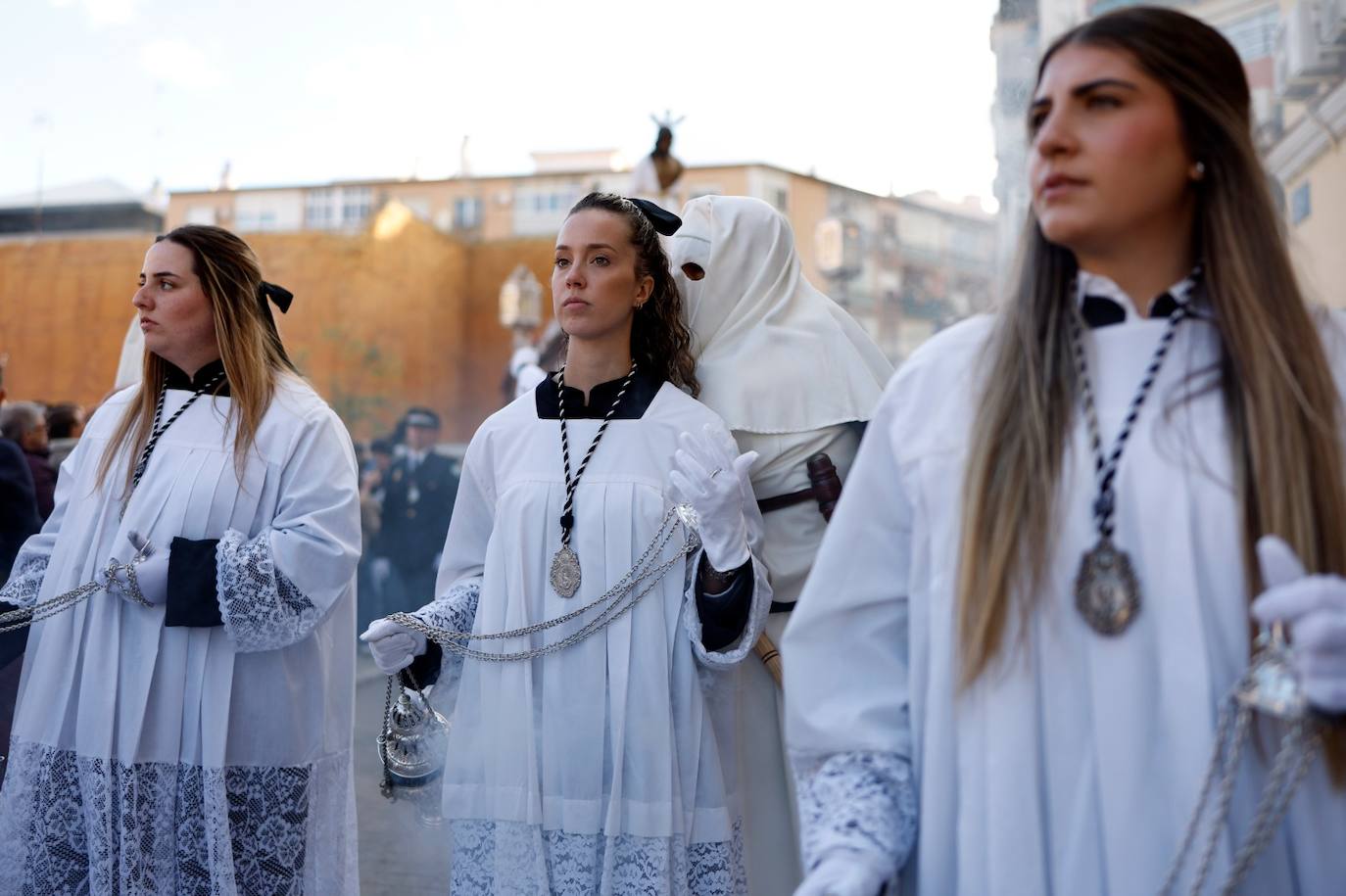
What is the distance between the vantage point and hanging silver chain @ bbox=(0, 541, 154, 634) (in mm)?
3314

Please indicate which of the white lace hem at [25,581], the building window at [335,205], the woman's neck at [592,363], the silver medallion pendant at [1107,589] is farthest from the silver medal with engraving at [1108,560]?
the building window at [335,205]

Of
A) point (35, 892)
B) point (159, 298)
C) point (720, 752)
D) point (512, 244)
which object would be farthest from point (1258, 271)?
point (512, 244)

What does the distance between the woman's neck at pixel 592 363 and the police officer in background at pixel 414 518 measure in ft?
29.4

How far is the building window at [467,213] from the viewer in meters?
29.6

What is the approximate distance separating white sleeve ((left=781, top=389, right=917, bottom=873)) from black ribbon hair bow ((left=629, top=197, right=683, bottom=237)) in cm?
147

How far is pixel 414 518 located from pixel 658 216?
9.35 meters

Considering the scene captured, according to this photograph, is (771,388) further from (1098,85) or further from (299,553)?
(1098,85)

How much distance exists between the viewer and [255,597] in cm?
328

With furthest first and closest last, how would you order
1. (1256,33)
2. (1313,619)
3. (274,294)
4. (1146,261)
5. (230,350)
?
(1256,33)
(274,294)
(230,350)
(1146,261)
(1313,619)

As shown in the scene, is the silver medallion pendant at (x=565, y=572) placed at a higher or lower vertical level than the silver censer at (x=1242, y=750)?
higher

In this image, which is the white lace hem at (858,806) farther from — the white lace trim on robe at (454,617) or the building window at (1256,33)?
the building window at (1256,33)

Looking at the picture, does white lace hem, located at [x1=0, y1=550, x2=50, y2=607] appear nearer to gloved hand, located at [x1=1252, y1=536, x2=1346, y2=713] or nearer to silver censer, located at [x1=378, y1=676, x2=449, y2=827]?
silver censer, located at [x1=378, y1=676, x2=449, y2=827]

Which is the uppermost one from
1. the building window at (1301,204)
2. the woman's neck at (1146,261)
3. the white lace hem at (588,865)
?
the building window at (1301,204)

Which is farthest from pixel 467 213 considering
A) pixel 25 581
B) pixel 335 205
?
pixel 25 581
